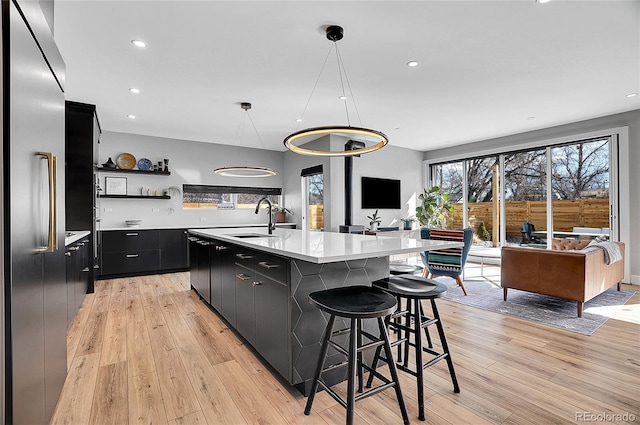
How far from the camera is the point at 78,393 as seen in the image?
1.91 metres

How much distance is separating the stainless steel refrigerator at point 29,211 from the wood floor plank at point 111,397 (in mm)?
218

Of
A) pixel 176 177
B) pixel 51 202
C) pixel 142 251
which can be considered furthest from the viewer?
pixel 176 177

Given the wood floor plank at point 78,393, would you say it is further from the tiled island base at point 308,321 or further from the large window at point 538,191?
the large window at point 538,191

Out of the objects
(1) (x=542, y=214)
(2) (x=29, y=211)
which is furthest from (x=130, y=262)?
(1) (x=542, y=214)

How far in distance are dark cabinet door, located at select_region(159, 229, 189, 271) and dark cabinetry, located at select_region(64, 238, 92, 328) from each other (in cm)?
136

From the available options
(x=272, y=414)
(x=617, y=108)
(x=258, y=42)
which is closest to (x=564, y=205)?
(x=617, y=108)

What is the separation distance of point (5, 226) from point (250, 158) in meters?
6.08

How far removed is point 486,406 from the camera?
1.77 meters

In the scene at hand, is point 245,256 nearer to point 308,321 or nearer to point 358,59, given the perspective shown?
point 308,321

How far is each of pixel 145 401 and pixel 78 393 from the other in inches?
17.5

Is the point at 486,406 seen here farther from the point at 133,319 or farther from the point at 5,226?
the point at 133,319

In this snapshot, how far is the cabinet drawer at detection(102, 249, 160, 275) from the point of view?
201 inches

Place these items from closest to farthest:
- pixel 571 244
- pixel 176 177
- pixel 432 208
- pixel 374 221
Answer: pixel 571 244, pixel 176 177, pixel 374 221, pixel 432 208

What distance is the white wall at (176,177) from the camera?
5.69 metres
